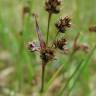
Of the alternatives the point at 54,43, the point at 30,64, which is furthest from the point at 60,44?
the point at 30,64

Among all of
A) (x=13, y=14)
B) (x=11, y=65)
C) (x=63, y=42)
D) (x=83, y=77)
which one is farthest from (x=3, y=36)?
(x=63, y=42)

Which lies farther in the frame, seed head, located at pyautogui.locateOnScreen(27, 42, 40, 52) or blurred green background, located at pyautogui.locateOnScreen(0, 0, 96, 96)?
Answer: blurred green background, located at pyautogui.locateOnScreen(0, 0, 96, 96)

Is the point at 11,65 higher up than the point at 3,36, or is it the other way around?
the point at 3,36

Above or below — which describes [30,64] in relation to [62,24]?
below

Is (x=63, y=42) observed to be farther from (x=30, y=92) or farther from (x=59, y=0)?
(x=30, y=92)

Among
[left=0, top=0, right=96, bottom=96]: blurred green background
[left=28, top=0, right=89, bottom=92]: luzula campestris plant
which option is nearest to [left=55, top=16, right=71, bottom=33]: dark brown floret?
[left=28, top=0, right=89, bottom=92]: luzula campestris plant

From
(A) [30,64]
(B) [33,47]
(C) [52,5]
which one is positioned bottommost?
(A) [30,64]

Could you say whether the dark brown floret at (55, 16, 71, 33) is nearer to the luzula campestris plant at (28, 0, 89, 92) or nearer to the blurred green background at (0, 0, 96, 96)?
the luzula campestris plant at (28, 0, 89, 92)

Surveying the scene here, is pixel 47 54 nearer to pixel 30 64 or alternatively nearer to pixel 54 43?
pixel 54 43
